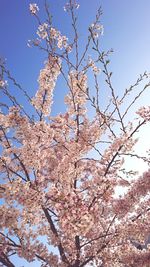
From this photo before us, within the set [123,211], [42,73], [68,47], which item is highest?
[42,73]

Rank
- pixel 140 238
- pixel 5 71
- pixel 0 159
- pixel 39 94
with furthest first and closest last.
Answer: pixel 39 94 → pixel 5 71 → pixel 140 238 → pixel 0 159

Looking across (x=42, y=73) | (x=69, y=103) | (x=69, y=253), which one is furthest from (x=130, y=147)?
(x=42, y=73)

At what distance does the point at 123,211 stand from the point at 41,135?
3437 mm

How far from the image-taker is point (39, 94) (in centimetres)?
1091

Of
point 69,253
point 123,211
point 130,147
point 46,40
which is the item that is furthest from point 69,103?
point 69,253

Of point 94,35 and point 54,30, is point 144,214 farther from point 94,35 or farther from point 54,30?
point 54,30

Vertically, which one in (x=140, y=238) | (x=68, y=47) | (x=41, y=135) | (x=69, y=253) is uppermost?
(x=68, y=47)

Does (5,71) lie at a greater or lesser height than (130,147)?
greater

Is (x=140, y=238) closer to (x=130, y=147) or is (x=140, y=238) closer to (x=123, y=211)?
(x=123, y=211)

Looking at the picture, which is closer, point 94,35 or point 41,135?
point 94,35

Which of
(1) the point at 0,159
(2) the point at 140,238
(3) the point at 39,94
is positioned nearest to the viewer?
(1) the point at 0,159

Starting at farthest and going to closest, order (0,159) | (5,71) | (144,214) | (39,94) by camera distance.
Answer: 1. (39,94)
2. (5,71)
3. (144,214)
4. (0,159)

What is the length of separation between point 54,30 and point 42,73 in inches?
67.3

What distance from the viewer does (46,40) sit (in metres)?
9.70
